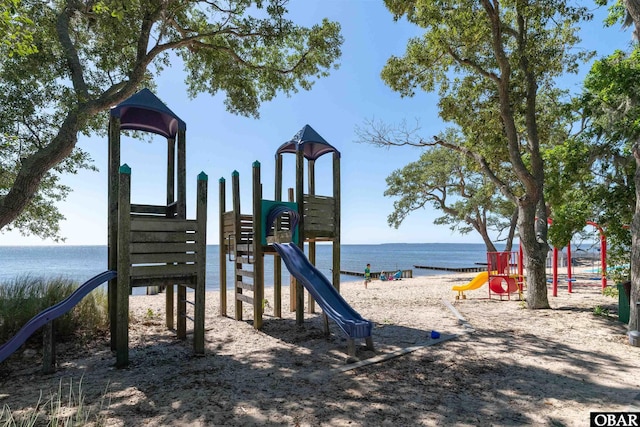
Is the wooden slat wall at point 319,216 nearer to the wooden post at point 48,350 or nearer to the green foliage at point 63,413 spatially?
the wooden post at point 48,350

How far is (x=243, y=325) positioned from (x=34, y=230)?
8468 millimetres

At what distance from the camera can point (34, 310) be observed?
6668mm

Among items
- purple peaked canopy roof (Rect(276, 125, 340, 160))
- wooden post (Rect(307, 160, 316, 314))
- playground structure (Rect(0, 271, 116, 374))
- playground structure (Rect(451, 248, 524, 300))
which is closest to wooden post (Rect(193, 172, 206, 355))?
playground structure (Rect(0, 271, 116, 374))

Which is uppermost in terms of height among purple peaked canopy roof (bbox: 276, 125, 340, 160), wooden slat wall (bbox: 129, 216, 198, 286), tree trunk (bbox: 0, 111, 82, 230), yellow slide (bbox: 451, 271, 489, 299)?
purple peaked canopy roof (bbox: 276, 125, 340, 160)

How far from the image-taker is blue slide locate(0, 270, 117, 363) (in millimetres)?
4898

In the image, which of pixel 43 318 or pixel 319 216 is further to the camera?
pixel 319 216

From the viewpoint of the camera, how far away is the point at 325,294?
659 centimetres

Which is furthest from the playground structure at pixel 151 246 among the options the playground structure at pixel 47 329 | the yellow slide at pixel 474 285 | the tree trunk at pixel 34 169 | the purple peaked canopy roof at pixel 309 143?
the yellow slide at pixel 474 285

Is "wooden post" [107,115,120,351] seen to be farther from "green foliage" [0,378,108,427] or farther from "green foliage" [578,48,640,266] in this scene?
"green foliage" [578,48,640,266]

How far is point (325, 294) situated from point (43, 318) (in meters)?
4.17

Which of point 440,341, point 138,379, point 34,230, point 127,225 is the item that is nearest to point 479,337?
point 440,341

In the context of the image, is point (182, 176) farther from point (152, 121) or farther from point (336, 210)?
point (336, 210)

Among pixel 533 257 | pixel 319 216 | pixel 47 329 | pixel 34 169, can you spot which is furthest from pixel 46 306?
pixel 533 257

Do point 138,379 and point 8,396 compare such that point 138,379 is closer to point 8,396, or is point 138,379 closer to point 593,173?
point 8,396
